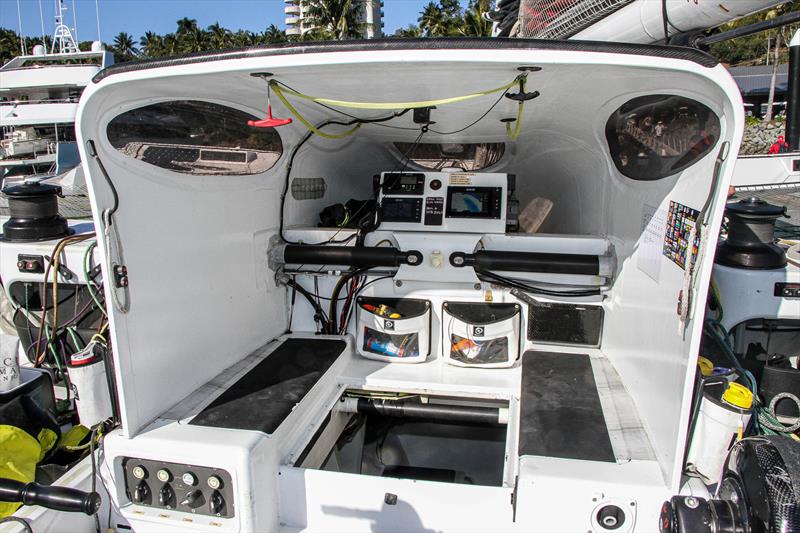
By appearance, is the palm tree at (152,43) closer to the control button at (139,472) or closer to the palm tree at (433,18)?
the palm tree at (433,18)

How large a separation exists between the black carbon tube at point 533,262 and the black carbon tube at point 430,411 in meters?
0.92

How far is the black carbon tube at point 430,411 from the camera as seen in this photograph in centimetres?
308

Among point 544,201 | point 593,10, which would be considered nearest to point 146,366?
point 593,10

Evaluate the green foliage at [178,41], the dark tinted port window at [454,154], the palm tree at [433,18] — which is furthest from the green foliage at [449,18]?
the dark tinted port window at [454,154]

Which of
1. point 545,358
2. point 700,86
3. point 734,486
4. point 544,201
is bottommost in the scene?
point 545,358

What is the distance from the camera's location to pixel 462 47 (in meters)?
1.75

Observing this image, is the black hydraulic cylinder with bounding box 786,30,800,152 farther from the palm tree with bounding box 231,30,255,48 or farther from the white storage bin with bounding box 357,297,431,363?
the palm tree with bounding box 231,30,255,48

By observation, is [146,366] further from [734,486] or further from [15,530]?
[734,486]

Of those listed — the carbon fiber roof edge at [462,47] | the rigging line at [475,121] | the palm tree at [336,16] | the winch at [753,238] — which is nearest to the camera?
the carbon fiber roof edge at [462,47]

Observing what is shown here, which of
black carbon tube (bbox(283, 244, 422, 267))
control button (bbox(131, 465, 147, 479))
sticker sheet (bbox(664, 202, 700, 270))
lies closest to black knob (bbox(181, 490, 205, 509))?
control button (bbox(131, 465, 147, 479))

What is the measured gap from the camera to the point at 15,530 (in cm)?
208

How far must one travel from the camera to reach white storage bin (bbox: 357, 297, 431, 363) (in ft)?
11.7

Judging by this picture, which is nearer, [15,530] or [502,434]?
[15,530]

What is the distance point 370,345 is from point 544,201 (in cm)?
244
